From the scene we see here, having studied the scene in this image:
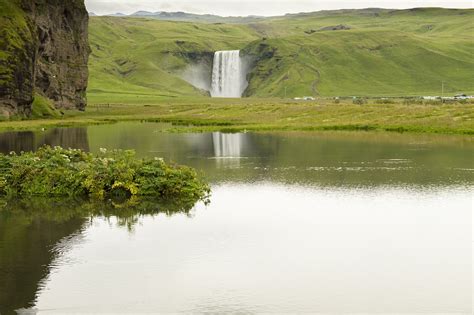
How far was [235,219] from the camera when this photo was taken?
4134 centimetres

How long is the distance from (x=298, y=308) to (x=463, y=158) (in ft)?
160

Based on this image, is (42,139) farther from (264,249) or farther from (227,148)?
(264,249)

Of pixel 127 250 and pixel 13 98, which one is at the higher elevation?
pixel 13 98

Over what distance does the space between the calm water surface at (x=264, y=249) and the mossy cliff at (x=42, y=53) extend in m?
84.7

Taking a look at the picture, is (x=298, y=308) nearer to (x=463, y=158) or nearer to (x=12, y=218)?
(x=12, y=218)

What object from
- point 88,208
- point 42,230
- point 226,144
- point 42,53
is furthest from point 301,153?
point 42,53

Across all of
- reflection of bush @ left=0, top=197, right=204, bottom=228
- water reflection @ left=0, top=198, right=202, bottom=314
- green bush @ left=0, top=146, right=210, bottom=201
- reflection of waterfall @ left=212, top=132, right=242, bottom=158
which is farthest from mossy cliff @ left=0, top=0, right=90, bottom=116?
water reflection @ left=0, top=198, right=202, bottom=314

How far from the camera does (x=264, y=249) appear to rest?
34062 millimetres

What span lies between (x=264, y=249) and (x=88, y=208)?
50.4 ft

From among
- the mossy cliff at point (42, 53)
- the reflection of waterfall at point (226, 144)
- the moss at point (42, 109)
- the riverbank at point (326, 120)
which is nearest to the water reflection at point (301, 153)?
the reflection of waterfall at point (226, 144)

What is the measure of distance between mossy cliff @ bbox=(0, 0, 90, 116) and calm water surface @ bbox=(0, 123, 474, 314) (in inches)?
3333

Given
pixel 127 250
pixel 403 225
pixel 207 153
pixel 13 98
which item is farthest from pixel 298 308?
pixel 13 98

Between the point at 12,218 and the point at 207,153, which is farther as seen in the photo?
the point at 207,153

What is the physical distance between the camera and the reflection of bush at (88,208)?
4284 centimetres
